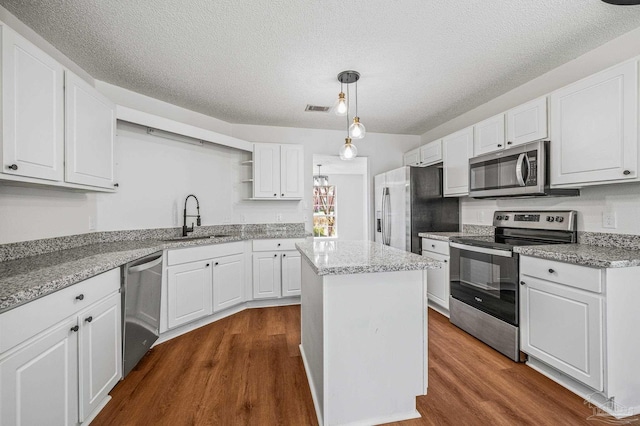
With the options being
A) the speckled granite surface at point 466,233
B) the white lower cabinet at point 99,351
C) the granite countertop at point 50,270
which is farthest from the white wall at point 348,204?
the white lower cabinet at point 99,351

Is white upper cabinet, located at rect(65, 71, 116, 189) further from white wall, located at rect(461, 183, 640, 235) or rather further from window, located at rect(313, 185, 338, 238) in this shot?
window, located at rect(313, 185, 338, 238)

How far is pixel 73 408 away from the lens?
4.56 feet

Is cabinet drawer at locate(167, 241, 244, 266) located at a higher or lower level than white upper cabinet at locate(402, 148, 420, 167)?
lower

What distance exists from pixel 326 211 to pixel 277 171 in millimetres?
3892

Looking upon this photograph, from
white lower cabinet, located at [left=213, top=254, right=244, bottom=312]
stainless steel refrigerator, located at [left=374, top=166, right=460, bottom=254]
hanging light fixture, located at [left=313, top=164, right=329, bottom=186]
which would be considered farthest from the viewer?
hanging light fixture, located at [left=313, top=164, right=329, bottom=186]

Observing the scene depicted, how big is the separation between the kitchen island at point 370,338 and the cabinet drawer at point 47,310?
3.94 ft

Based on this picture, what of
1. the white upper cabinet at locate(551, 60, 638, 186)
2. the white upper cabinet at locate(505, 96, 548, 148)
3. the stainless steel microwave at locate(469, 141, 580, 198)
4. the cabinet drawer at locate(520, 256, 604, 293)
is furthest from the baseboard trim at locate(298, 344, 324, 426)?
the white upper cabinet at locate(505, 96, 548, 148)

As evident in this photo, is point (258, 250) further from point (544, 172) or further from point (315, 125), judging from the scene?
point (544, 172)

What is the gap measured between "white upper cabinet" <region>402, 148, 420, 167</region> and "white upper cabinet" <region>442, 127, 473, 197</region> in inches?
24.2

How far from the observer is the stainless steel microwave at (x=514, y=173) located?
2.29 metres

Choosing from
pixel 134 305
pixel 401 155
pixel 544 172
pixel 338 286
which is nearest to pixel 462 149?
pixel 544 172

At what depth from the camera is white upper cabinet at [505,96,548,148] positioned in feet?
7.57

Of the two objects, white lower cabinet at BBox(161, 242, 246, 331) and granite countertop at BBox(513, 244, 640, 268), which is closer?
granite countertop at BBox(513, 244, 640, 268)

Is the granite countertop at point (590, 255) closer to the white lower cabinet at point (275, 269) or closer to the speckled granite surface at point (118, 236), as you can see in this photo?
the white lower cabinet at point (275, 269)
